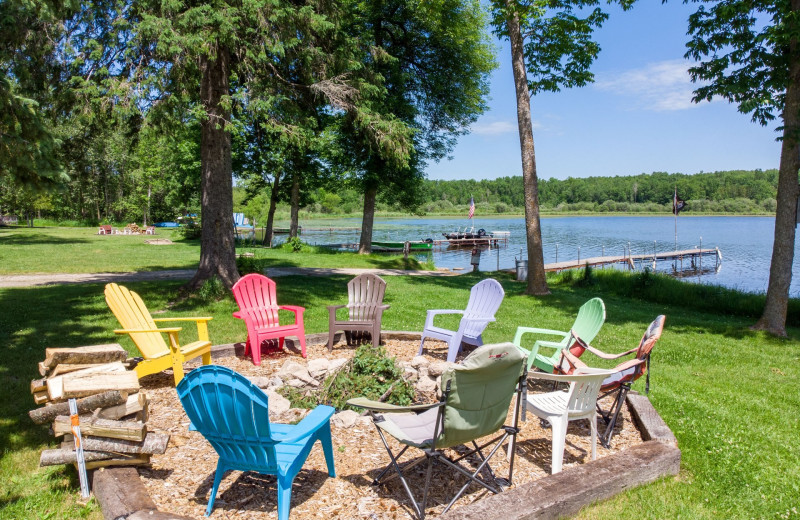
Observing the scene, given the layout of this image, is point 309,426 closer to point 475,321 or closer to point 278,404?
point 278,404

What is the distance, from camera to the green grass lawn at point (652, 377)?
299 centimetres

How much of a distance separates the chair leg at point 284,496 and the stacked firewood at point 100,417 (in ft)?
2.94

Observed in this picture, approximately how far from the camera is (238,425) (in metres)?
2.59

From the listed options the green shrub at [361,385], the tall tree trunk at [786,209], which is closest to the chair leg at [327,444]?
the green shrub at [361,385]

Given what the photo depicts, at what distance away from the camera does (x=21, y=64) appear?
21.7 ft

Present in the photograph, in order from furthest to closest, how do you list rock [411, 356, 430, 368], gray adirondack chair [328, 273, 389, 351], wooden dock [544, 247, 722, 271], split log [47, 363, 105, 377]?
wooden dock [544, 247, 722, 271] < gray adirondack chair [328, 273, 389, 351] < rock [411, 356, 430, 368] < split log [47, 363, 105, 377]

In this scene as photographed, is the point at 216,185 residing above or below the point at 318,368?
above

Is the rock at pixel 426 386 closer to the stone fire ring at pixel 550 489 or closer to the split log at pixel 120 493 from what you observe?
the stone fire ring at pixel 550 489

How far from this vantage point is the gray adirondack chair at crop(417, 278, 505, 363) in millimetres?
5645

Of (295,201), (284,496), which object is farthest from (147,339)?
(295,201)

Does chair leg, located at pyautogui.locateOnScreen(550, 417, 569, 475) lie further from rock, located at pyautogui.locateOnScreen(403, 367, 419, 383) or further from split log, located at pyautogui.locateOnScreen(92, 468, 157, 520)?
split log, located at pyautogui.locateOnScreen(92, 468, 157, 520)

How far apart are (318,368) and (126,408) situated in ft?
5.95

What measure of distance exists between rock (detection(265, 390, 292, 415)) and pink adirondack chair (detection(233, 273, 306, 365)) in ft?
4.52

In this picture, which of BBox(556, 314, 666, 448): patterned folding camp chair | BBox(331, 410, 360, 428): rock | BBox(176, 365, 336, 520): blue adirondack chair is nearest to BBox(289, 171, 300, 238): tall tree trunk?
BBox(331, 410, 360, 428): rock
